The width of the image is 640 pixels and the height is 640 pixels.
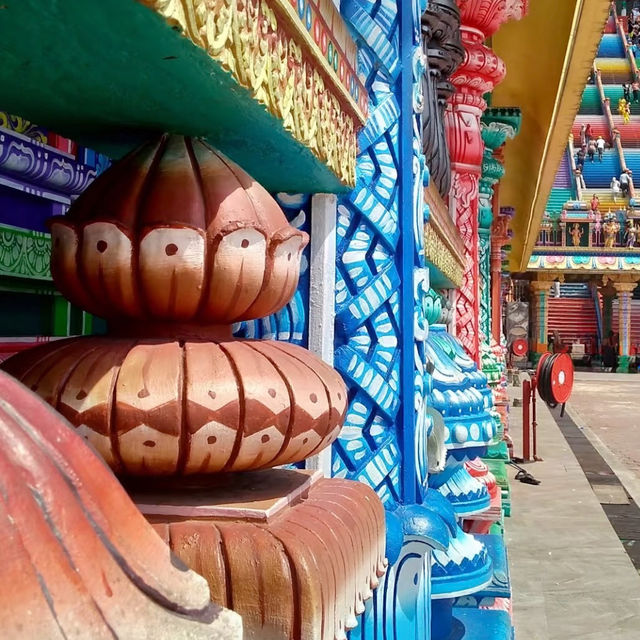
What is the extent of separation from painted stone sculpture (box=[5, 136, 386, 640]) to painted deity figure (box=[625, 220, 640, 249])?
2125 centimetres

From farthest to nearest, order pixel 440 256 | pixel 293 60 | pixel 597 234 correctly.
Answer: pixel 597 234 < pixel 440 256 < pixel 293 60

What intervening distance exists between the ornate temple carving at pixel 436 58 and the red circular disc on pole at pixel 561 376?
540 centimetres

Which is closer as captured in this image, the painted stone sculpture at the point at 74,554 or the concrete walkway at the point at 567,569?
the painted stone sculpture at the point at 74,554

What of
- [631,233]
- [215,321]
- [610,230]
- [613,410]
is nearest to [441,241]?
[215,321]

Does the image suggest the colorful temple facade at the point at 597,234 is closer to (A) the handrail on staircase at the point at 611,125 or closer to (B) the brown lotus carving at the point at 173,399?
(A) the handrail on staircase at the point at 611,125

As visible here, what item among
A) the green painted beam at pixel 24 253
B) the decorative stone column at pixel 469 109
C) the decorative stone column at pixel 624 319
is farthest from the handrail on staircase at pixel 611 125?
the green painted beam at pixel 24 253

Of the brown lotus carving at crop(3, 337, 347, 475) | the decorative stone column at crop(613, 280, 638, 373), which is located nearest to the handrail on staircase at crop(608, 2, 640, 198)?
the decorative stone column at crop(613, 280, 638, 373)

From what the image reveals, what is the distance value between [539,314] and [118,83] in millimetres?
22447

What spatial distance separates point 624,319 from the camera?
72.3 feet

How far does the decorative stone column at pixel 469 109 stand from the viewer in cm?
340

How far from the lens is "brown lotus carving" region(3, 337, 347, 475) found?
2.39ft

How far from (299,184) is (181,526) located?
0.70 m

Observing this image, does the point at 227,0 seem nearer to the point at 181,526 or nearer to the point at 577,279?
the point at 181,526

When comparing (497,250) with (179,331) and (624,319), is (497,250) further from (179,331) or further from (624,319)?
(624,319)
